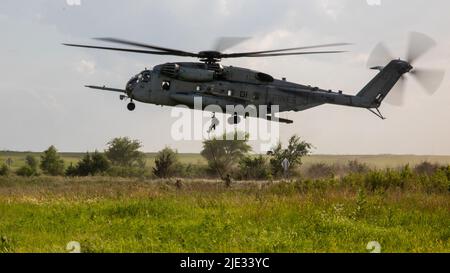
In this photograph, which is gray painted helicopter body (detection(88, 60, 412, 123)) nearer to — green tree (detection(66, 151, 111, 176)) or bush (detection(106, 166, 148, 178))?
green tree (detection(66, 151, 111, 176))

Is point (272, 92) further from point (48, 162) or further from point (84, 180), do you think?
point (48, 162)

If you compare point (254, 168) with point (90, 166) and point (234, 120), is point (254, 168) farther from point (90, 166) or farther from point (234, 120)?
point (234, 120)

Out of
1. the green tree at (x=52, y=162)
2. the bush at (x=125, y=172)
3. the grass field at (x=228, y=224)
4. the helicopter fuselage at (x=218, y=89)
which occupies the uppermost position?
the helicopter fuselage at (x=218, y=89)

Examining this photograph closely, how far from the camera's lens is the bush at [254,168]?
44931 mm

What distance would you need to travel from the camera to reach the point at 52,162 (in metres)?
64.7

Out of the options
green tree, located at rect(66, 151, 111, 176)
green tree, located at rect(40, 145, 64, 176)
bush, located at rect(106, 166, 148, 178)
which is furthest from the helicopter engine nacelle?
green tree, located at rect(40, 145, 64, 176)

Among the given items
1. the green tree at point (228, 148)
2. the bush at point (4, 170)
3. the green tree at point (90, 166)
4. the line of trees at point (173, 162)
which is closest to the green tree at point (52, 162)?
the line of trees at point (173, 162)

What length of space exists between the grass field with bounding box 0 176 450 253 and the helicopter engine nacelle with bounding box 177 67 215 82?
900 cm

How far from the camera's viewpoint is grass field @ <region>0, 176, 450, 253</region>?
12.2m

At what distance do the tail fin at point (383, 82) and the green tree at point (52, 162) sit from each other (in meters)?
41.3

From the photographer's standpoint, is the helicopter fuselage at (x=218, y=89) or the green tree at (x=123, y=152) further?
the green tree at (x=123, y=152)

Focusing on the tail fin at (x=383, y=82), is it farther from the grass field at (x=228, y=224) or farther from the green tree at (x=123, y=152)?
the green tree at (x=123, y=152)
